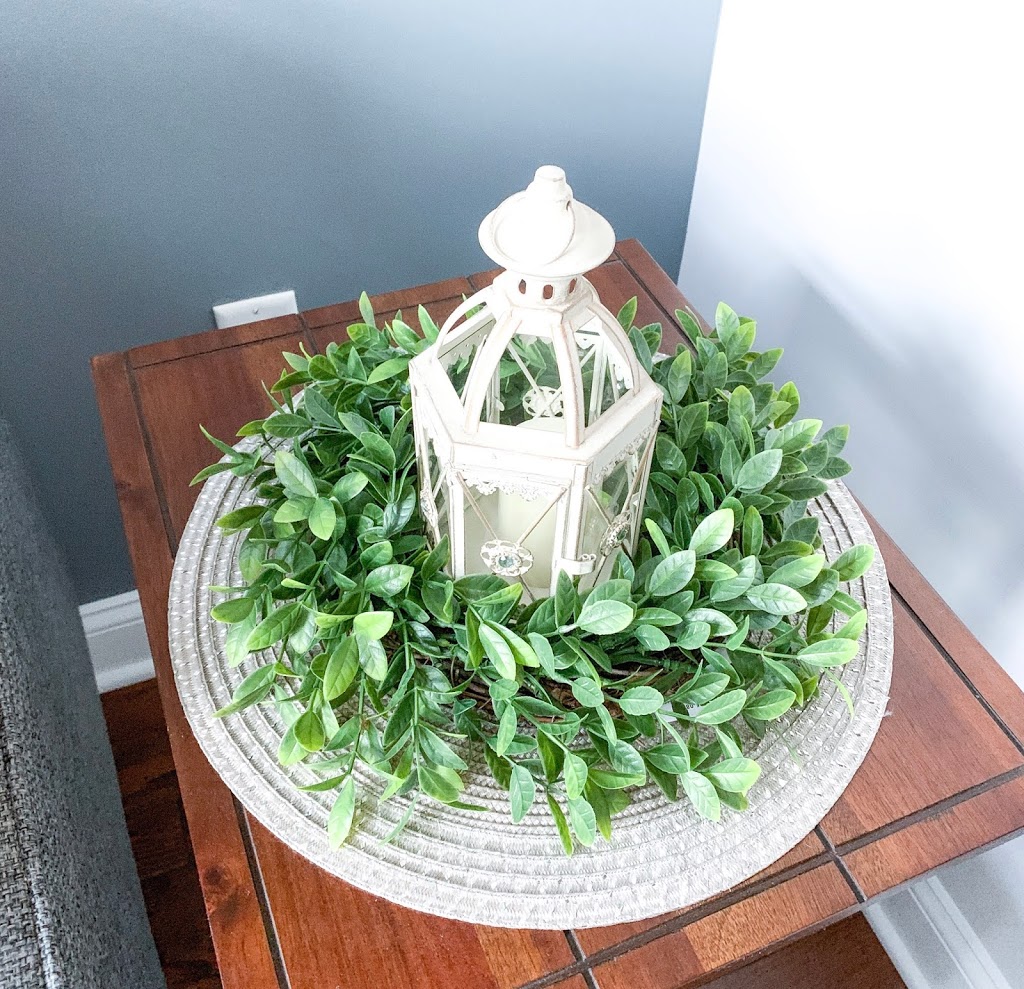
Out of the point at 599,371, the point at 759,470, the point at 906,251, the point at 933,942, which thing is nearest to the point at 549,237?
the point at 599,371

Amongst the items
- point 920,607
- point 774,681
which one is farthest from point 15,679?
point 920,607

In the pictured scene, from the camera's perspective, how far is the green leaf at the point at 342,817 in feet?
1.68

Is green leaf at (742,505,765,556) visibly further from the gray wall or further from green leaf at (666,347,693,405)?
the gray wall

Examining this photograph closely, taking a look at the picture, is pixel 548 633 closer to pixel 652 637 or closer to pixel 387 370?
pixel 652 637

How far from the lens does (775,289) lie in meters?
1.06

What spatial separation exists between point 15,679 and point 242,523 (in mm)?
159

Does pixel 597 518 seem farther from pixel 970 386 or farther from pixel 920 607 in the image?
pixel 970 386

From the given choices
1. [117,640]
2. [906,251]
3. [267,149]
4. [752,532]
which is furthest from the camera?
[117,640]

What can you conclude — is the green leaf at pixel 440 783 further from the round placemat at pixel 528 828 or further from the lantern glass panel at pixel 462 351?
the lantern glass panel at pixel 462 351

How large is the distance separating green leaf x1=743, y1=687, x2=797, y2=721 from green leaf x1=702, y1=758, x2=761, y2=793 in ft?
0.10

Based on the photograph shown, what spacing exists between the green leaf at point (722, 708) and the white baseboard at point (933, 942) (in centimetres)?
61

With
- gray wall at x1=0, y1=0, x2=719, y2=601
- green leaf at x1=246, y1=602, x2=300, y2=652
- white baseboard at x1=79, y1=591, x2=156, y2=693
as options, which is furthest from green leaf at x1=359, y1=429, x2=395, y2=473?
white baseboard at x1=79, y1=591, x2=156, y2=693

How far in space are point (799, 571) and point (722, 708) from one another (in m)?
0.09

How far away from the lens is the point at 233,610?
0.54 meters
